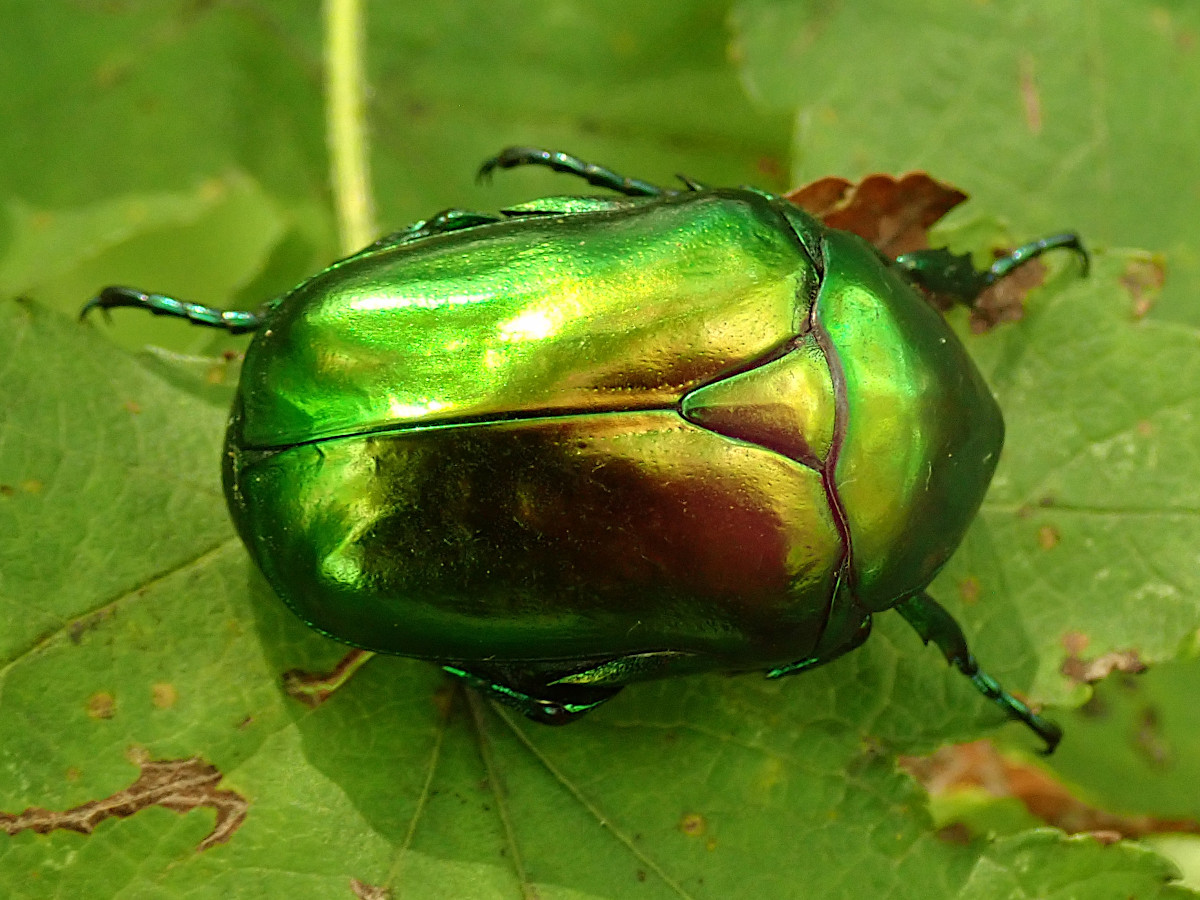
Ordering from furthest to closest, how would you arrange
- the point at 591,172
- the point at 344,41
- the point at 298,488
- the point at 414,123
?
1. the point at 414,123
2. the point at 344,41
3. the point at 591,172
4. the point at 298,488

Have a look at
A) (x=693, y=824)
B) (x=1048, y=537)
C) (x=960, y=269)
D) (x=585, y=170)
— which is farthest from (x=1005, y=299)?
(x=693, y=824)

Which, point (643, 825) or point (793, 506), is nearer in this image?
point (793, 506)

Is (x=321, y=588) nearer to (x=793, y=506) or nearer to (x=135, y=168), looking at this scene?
(x=793, y=506)

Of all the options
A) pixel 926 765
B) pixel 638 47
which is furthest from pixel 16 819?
pixel 638 47

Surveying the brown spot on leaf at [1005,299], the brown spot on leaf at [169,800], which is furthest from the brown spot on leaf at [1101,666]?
the brown spot on leaf at [169,800]

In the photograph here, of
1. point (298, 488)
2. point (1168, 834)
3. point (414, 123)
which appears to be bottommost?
point (1168, 834)

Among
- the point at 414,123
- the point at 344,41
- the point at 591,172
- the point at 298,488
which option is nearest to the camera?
the point at 298,488

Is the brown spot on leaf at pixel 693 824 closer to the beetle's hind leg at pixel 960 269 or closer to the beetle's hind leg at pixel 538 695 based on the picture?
the beetle's hind leg at pixel 538 695

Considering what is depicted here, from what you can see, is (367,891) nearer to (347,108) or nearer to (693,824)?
(693,824)
